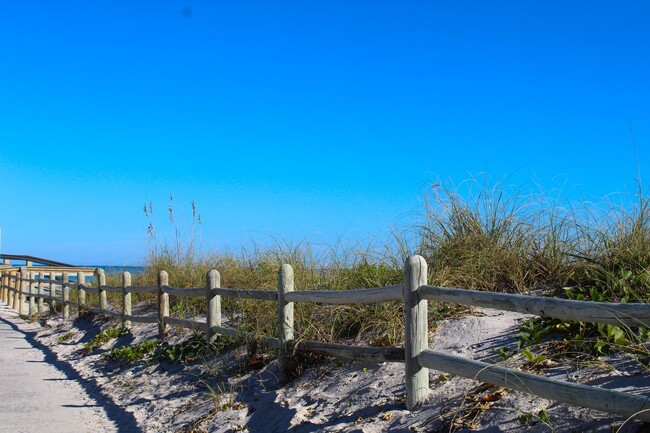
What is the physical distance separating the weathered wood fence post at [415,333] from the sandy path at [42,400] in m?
3.40

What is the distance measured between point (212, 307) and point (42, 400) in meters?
2.32

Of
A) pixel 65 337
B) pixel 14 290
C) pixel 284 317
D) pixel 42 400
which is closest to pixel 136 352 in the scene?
pixel 42 400

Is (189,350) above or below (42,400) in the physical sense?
above

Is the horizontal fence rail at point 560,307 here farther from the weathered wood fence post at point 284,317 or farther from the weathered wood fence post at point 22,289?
the weathered wood fence post at point 22,289

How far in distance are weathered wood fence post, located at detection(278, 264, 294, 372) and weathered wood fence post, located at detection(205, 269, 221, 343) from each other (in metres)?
1.87

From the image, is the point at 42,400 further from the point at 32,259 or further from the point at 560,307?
the point at 32,259

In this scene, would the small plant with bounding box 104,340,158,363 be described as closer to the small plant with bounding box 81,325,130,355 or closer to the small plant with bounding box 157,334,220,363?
the small plant with bounding box 157,334,220,363

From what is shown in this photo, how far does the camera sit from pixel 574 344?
5156mm

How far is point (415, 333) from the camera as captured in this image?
16.7ft

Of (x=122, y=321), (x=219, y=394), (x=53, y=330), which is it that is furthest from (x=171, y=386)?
(x=53, y=330)

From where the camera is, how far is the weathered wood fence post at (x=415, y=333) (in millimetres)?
5059

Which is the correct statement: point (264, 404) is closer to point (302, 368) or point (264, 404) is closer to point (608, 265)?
point (302, 368)

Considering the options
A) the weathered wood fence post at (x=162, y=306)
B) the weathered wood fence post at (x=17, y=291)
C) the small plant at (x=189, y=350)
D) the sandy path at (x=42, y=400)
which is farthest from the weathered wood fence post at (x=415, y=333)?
the weathered wood fence post at (x=17, y=291)

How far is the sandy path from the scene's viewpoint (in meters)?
6.81
